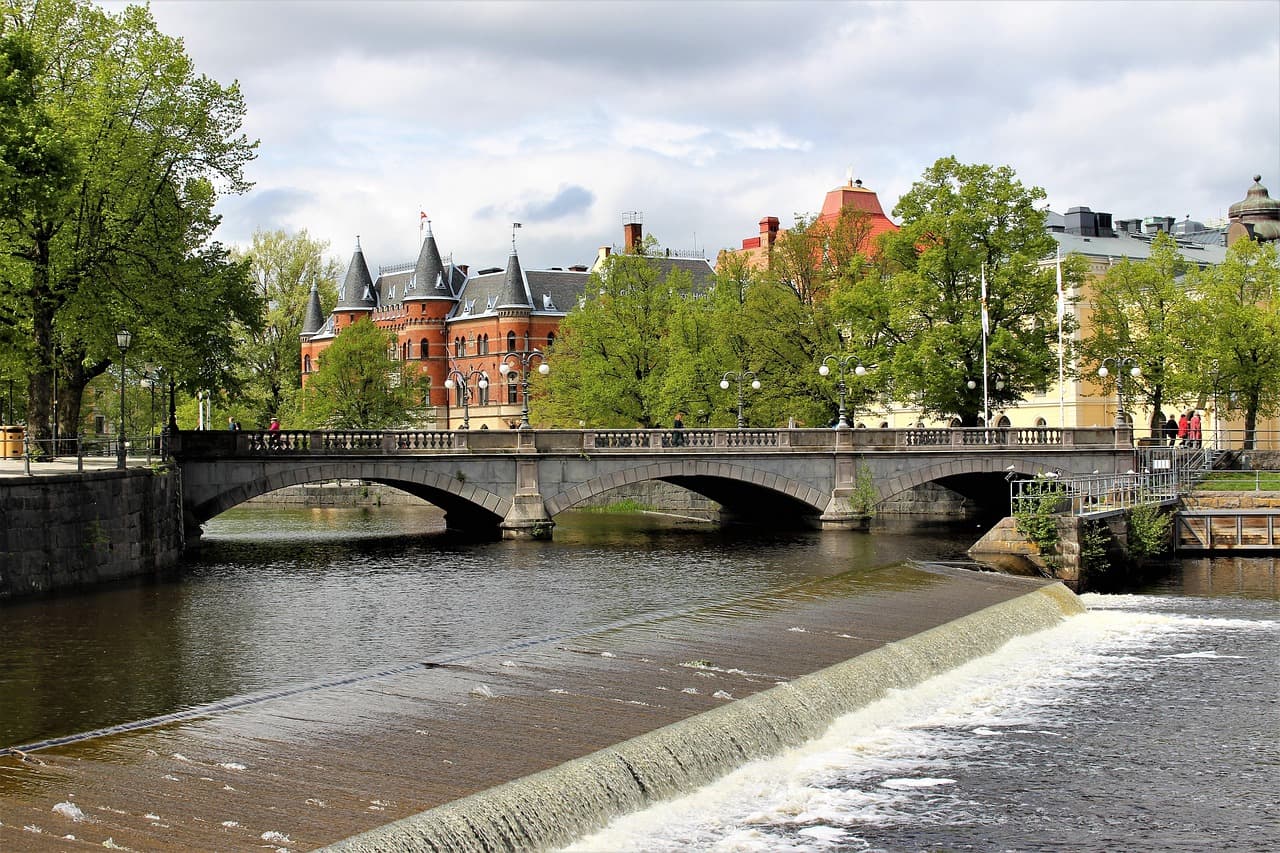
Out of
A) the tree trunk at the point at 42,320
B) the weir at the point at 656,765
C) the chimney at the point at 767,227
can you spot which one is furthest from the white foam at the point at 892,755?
the chimney at the point at 767,227

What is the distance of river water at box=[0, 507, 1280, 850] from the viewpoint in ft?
53.1

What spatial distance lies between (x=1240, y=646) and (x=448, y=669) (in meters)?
15.5

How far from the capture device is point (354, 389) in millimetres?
78625

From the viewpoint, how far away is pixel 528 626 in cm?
2756

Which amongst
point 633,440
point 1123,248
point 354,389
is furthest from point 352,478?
point 1123,248

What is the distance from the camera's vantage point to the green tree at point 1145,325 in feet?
200

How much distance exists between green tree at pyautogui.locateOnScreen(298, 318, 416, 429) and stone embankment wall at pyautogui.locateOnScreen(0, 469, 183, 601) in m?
39.5

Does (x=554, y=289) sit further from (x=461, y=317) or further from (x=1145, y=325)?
(x=1145, y=325)

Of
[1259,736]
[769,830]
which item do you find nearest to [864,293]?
[1259,736]

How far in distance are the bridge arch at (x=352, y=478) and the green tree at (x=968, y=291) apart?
1937 centimetres

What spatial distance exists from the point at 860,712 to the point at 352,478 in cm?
2807

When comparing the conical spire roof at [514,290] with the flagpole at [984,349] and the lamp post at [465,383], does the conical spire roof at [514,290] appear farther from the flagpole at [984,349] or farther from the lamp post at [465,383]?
the flagpole at [984,349]

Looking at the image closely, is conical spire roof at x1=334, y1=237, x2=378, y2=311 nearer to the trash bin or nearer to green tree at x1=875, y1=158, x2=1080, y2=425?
green tree at x1=875, y1=158, x2=1080, y2=425

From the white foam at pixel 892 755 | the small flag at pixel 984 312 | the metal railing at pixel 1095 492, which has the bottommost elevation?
the white foam at pixel 892 755
